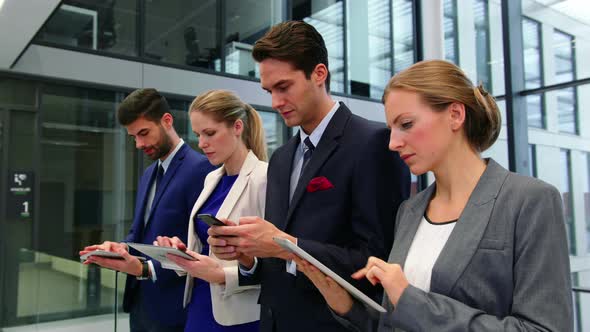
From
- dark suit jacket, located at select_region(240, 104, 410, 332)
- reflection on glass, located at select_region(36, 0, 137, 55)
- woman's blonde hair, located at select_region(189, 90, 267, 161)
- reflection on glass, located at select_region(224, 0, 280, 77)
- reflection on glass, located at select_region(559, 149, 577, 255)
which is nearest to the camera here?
dark suit jacket, located at select_region(240, 104, 410, 332)

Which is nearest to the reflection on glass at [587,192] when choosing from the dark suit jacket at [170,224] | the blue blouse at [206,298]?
the dark suit jacket at [170,224]

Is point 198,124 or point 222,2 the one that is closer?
point 198,124

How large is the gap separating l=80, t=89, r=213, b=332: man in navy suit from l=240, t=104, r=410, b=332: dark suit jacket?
0.80 metres

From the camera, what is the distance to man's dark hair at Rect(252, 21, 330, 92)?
1.63 m

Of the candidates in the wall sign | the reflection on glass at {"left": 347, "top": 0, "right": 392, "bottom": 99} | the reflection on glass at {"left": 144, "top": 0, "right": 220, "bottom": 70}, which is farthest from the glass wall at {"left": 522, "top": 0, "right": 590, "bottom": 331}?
the wall sign

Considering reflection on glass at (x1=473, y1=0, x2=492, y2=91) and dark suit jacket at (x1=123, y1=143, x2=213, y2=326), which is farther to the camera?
reflection on glass at (x1=473, y1=0, x2=492, y2=91)

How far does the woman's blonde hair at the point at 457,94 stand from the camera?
4.19ft

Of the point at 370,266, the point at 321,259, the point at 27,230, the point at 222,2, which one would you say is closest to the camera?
the point at 370,266

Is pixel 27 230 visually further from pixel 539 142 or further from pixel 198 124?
pixel 539 142

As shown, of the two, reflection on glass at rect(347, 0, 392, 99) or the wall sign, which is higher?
reflection on glass at rect(347, 0, 392, 99)

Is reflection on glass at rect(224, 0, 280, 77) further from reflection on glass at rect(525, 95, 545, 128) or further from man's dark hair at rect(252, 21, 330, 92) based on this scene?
man's dark hair at rect(252, 21, 330, 92)

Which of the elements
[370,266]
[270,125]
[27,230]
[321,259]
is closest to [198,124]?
[321,259]

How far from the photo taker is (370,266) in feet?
3.89

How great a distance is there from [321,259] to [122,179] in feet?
18.6
